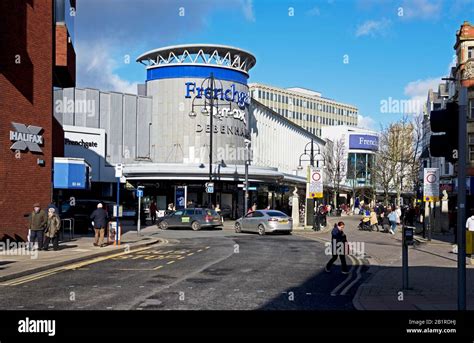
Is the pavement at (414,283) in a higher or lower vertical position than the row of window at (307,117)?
lower

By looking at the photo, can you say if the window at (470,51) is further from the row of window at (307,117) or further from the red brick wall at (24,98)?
the row of window at (307,117)

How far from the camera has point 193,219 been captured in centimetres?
3641

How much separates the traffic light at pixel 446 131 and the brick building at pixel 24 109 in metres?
16.6

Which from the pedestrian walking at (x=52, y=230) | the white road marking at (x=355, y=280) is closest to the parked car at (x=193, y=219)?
the pedestrian walking at (x=52, y=230)

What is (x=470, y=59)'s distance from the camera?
44531 millimetres

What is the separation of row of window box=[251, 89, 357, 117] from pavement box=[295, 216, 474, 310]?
4108 inches

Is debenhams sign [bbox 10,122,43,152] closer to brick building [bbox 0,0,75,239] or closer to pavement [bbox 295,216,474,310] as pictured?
brick building [bbox 0,0,75,239]

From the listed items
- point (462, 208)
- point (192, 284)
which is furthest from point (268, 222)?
point (462, 208)

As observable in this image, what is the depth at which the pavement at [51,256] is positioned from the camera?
14.5 metres

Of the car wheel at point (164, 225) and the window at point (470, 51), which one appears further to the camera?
the window at point (470, 51)

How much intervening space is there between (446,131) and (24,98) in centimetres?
1759
